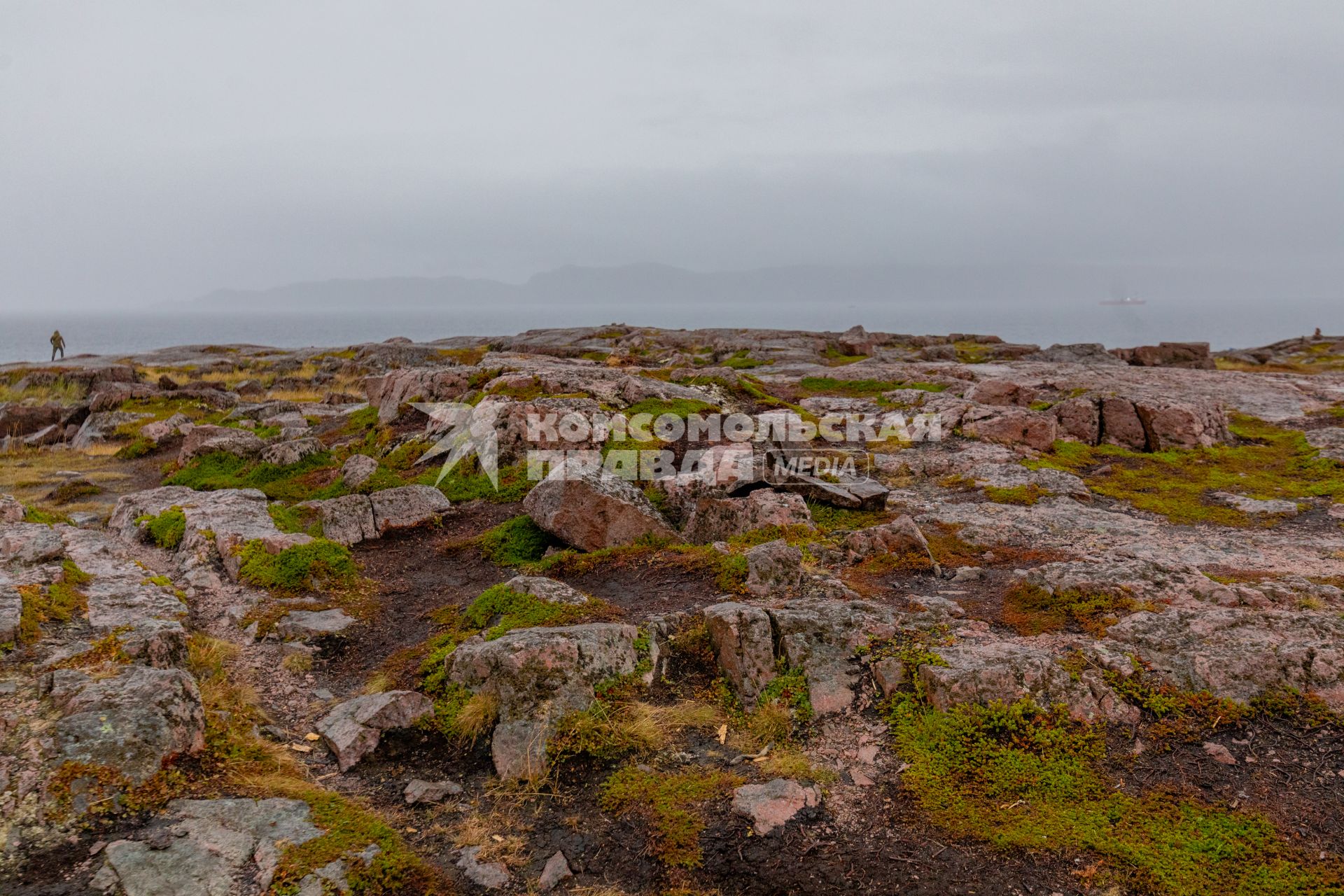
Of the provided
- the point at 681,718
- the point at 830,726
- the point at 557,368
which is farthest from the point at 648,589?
the point at 557,368

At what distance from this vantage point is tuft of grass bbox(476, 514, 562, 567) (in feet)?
42.0

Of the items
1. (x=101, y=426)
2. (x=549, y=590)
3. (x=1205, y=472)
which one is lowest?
(x=549, y=590)

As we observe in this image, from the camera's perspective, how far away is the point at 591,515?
12547 mm

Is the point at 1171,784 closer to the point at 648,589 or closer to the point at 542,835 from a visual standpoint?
the point at 542,835

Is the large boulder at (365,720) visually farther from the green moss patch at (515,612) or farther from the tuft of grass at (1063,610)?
the tuft of grass at (1063,610)

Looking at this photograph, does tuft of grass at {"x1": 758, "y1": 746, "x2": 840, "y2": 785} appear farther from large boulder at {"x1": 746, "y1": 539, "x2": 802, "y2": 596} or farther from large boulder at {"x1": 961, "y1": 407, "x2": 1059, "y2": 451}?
large boulder at {"x1": 961, "y1": 407, "x2": 1059, "y2": 451}

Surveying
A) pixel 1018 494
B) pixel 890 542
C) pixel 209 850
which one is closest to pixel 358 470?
pixel 890 542

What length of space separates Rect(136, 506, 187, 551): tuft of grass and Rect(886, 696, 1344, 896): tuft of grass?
12167mm

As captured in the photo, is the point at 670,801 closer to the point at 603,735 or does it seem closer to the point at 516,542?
the point at 603,735

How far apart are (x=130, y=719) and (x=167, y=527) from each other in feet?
27.0

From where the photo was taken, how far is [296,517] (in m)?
14.7

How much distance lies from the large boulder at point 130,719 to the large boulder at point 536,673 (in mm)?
2429

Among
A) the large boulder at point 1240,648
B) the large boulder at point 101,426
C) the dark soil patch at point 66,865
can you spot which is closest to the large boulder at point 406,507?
the dark soil patch at point 66,865

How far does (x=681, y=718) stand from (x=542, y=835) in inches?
75.5
